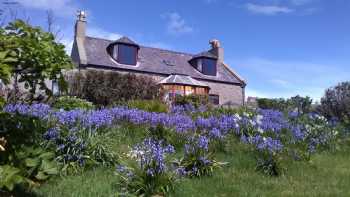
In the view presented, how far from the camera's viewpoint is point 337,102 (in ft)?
50.1

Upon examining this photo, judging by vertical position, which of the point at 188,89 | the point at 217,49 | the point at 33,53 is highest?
the point at 217,49

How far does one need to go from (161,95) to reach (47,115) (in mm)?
13817

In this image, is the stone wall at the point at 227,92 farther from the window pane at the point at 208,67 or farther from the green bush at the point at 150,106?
the green bush at the point at 150,106

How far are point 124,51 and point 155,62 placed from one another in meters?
3.03

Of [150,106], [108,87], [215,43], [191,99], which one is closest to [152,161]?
[150,106]

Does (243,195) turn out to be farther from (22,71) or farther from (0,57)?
(0,57)

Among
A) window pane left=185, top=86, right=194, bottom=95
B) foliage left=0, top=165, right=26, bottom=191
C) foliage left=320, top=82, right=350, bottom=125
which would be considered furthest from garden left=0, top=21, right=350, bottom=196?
window pane left=185, top=86, right=194, bottom=95

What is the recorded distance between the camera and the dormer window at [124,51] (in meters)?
27.8

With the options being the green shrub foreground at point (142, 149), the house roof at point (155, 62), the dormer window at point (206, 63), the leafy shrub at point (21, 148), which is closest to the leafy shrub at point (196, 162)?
the green shrub foreground at point (142, 149)

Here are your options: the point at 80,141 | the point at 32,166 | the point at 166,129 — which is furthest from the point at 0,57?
the point at 166,129

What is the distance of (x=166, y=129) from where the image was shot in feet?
25.3

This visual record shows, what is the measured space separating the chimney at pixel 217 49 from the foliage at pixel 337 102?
19174 mm

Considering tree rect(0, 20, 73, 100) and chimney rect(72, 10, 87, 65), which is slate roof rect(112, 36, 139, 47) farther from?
tree rect(0, 20, 73, 100)

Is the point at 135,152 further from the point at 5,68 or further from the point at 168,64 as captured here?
the point at 168,64
